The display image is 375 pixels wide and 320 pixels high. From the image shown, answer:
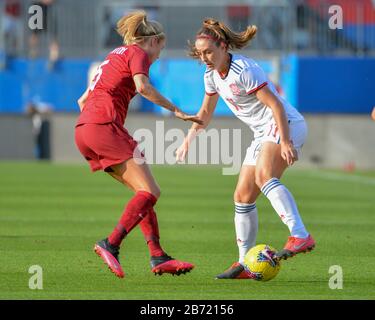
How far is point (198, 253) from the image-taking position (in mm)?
11367

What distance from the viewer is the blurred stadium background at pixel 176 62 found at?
93.9 ft

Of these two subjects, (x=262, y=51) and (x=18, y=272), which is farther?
(x=262, y=51)

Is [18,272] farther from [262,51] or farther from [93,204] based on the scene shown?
[262,51]

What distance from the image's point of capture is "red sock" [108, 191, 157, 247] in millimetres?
9242

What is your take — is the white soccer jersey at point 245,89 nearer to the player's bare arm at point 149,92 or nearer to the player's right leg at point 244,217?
the player's right leg at point 244,217

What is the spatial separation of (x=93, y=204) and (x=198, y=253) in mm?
5949

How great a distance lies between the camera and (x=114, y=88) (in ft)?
30.9

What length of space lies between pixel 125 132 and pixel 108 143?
219mm

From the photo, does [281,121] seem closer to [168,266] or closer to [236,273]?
[236,273]

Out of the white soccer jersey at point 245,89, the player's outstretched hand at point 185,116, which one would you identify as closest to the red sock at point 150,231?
the player's outstretched hand at point 185,116

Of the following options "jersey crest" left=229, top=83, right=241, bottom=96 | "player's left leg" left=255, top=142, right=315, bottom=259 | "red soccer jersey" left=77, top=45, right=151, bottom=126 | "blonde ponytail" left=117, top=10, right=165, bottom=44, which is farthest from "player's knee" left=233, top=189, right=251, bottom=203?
"blonde ponytail" left=117, top=10, right=165, bottom=44

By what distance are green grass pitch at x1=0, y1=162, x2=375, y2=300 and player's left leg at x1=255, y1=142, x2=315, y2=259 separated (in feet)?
1.05

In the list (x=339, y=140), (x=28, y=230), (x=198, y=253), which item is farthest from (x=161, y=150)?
(x=198, y=253)

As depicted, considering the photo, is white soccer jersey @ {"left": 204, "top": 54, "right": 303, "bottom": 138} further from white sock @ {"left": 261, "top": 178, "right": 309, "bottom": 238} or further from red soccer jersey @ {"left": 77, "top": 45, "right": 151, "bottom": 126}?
red soccer jersey @ {"left": 77, "top": 45, "right": 151, "bottom": 126}
